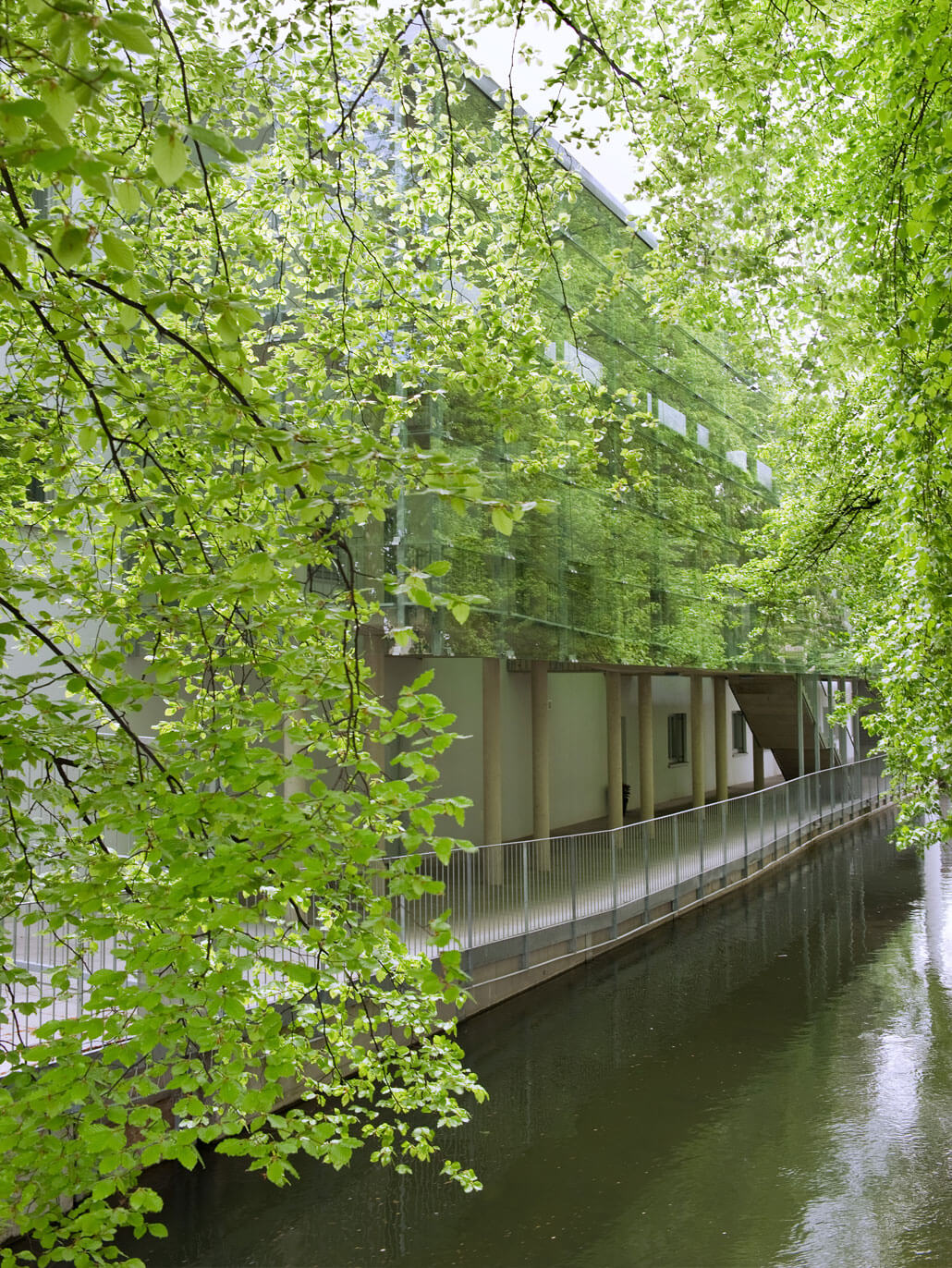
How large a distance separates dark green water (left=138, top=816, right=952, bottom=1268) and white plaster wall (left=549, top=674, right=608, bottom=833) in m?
7.59

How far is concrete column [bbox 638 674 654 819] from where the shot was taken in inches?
803

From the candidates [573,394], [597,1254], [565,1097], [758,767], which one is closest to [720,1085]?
[565,1097]

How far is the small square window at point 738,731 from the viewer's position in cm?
3497

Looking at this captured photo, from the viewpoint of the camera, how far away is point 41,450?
593 cm

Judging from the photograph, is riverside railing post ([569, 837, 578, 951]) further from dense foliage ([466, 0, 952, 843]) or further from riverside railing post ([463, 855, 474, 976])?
dense foliage ([466, 0, 952, 843])

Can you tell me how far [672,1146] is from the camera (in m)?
8.82

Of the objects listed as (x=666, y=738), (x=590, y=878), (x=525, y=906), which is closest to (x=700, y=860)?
(x=590, y=878)

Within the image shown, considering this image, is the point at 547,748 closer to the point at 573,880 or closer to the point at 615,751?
the point at 615,751

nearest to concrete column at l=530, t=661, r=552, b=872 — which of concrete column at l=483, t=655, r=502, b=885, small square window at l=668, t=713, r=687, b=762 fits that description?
concrete column at l=483, t=655, r=502, b=885

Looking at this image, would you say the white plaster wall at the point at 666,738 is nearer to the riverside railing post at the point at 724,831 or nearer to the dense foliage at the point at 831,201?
the riverside railing post at the point at 724,831

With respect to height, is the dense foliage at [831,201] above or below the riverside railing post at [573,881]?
above

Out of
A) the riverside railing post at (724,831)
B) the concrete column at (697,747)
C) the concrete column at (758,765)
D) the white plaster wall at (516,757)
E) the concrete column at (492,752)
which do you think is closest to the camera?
the concrete column at (492,752)

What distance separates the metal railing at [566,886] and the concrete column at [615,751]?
5.58 ft

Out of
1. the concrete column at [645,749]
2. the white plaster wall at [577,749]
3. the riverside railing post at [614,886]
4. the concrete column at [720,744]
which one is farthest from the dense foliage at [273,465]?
the concrete column at [720,744]
